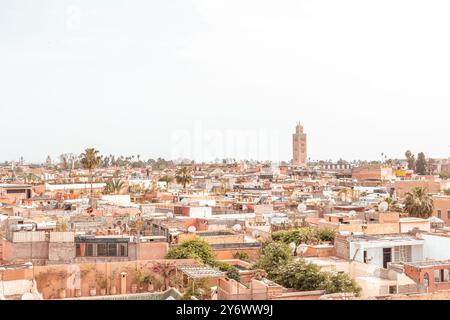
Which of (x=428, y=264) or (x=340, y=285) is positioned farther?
(x=428, y=264)

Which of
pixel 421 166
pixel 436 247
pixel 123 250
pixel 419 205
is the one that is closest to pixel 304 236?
pixel 436 247

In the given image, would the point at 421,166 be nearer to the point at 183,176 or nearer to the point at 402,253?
the point at 183,176

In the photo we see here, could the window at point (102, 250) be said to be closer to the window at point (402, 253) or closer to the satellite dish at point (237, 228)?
the satellite dish at point (237, 228)

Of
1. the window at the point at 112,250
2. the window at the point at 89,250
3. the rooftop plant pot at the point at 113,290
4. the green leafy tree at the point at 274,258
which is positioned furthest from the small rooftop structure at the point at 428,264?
the window at the point at 89,250

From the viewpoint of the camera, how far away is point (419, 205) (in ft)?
32.7

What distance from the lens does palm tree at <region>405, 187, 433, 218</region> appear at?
996 centimetres

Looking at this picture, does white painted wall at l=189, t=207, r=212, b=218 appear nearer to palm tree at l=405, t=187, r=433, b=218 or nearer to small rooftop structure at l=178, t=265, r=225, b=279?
→ palm tree at l=405, t=187, r=433, b=218

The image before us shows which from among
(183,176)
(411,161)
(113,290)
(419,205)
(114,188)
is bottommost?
(113,290)

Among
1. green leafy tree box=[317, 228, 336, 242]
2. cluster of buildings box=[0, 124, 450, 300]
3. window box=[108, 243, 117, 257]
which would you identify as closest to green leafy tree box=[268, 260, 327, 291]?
cluster of buildings box=[0, 124, 450, 300]
